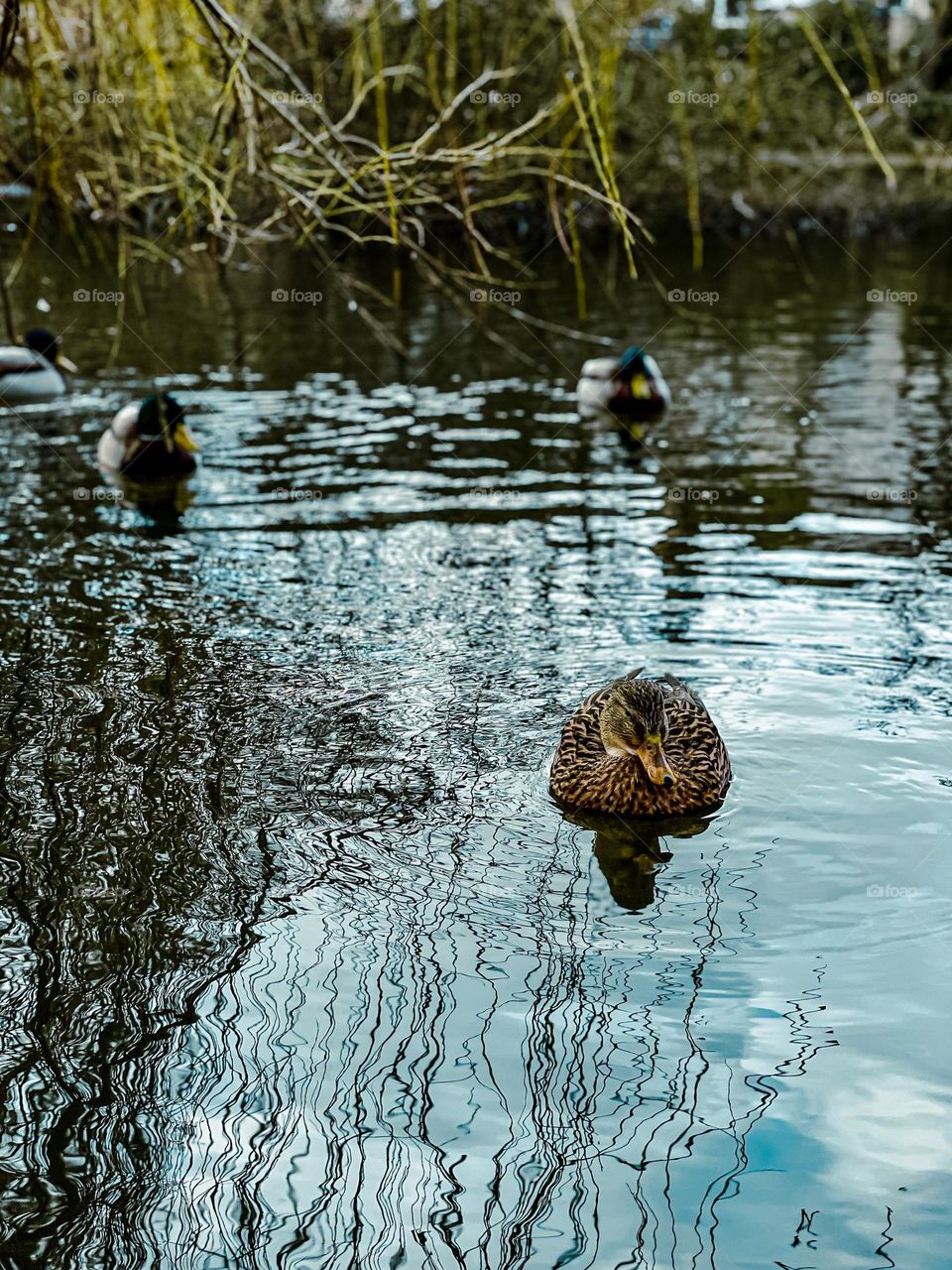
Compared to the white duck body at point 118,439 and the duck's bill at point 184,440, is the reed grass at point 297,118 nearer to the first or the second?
the duck's bill at point 184,440

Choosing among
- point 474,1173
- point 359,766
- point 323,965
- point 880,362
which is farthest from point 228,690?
point 880,362

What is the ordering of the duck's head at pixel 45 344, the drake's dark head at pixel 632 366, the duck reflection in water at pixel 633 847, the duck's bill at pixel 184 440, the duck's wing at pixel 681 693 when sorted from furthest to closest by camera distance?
the duck's head at pixel 45 344 < the drake's dark head at pixel 632 366 < the duck's bill at pixel 184 440 < the duck's wing at pixel 681 693 < the duck reflection in water at pixel 633 847

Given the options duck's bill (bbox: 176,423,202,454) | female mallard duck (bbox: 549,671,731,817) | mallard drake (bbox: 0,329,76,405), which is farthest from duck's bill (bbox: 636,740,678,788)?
mallard drake (bbox: 0,329,76,405)

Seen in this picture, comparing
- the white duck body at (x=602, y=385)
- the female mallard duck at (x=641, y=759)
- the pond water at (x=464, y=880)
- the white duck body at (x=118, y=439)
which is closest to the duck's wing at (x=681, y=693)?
the female mallard duck at (x=641, y=759)

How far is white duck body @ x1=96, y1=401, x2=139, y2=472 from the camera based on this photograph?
1169cm

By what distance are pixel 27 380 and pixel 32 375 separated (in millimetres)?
72

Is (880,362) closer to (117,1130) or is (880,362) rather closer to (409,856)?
(409,856)

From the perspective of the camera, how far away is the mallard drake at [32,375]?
14.3 m

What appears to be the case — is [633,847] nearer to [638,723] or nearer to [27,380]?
[638,723]

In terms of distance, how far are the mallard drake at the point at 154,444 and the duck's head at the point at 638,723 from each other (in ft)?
20.6

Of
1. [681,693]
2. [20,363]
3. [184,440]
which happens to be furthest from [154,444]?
[681,693]

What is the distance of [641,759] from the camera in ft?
18.9

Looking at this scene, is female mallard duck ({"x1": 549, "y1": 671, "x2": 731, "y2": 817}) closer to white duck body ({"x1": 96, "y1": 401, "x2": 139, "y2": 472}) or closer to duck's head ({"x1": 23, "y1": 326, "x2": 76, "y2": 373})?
white duck body ({"x1": 96, "y1": 401, "x2": 139, "y2": 472})

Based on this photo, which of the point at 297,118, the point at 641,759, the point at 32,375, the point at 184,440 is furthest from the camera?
the point at 32,375
